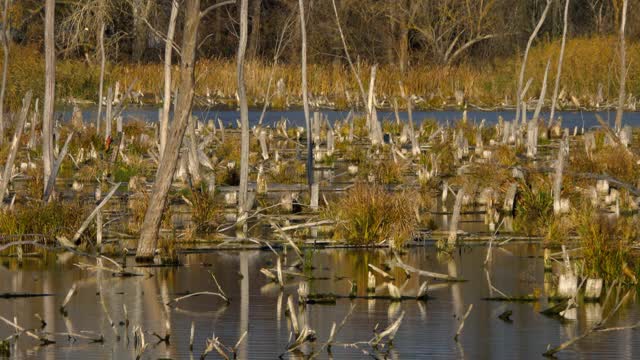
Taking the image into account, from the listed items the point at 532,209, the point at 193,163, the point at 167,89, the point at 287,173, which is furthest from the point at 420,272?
the point at 287,173

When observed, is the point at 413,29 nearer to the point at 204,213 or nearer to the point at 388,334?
the point at 204,213

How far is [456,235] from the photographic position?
49.1ft

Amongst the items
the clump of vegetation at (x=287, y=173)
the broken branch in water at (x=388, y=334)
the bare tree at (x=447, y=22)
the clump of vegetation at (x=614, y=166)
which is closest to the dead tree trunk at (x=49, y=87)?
the clump of vegetation at (x=287, y=173)

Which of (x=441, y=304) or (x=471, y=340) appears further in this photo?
(x=441, y=304)

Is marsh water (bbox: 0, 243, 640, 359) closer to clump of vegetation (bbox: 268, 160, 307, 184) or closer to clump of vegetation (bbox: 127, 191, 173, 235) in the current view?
clump of vegetation (bbox: 127, 191, 173, 235)

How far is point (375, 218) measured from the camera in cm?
1482

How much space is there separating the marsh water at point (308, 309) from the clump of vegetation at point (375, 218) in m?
0.20

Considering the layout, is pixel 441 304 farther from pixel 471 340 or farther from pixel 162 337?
pixel 162 337

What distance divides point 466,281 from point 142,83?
36216 mm

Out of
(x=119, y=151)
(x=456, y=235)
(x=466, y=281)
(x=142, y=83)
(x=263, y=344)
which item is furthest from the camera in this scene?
(x=142, y=83)

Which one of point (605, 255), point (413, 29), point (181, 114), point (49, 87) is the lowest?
point (605, 255)

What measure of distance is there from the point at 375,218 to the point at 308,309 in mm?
3530

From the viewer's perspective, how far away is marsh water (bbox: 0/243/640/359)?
987cm

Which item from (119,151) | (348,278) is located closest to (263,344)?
(348,278)
